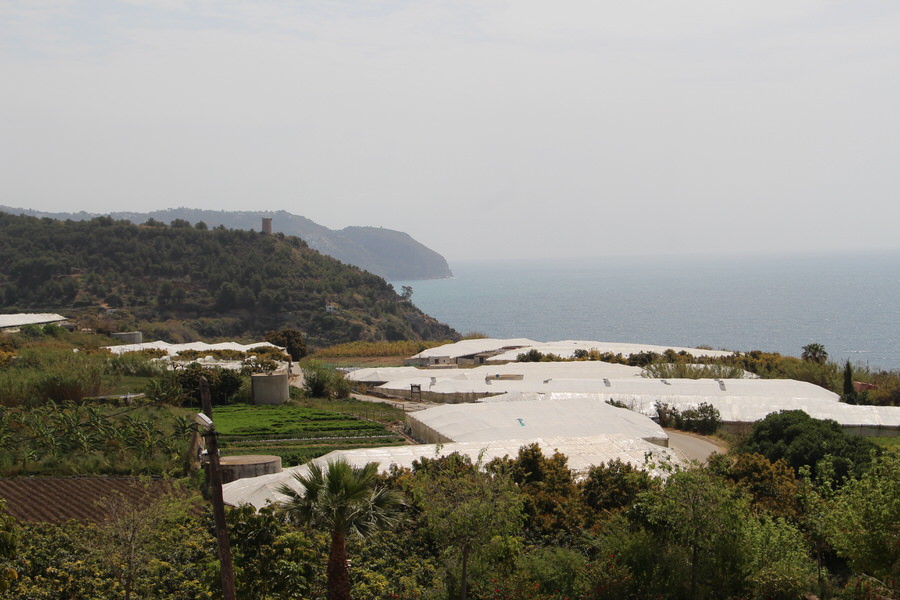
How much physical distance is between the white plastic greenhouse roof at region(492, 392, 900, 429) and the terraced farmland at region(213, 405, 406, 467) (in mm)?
5919

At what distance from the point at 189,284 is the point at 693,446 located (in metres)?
79.2

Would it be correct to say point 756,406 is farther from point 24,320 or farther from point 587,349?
point 24,320

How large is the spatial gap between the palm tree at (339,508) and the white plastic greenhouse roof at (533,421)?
1508 centimetres

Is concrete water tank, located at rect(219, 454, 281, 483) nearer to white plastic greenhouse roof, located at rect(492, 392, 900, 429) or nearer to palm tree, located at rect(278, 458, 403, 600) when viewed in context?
palm tree, located at rect(278, 458, 403, 600)

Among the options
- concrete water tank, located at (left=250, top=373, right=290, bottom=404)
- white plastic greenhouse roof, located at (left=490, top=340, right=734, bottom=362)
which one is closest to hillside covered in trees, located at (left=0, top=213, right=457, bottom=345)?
white plastic greenhouse roof, located at (left=490, top=340, right=734, bottom=362)

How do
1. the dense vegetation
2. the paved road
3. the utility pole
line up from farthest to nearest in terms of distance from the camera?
the paved road
the dense vegetation
the utility pole

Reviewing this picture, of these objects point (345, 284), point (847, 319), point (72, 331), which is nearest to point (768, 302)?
point (847, 319)

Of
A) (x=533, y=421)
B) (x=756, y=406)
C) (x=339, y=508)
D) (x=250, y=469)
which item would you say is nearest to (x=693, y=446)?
(x=533, y=421)

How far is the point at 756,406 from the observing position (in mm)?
36562

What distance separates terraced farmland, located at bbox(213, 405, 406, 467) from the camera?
2945cm

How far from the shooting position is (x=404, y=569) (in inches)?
598

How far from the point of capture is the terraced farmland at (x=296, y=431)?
96.6ft

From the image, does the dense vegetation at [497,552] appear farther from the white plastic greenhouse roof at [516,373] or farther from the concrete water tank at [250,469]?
the white plastic greenhouse roof at [516,373]

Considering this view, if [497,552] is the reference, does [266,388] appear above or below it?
below
